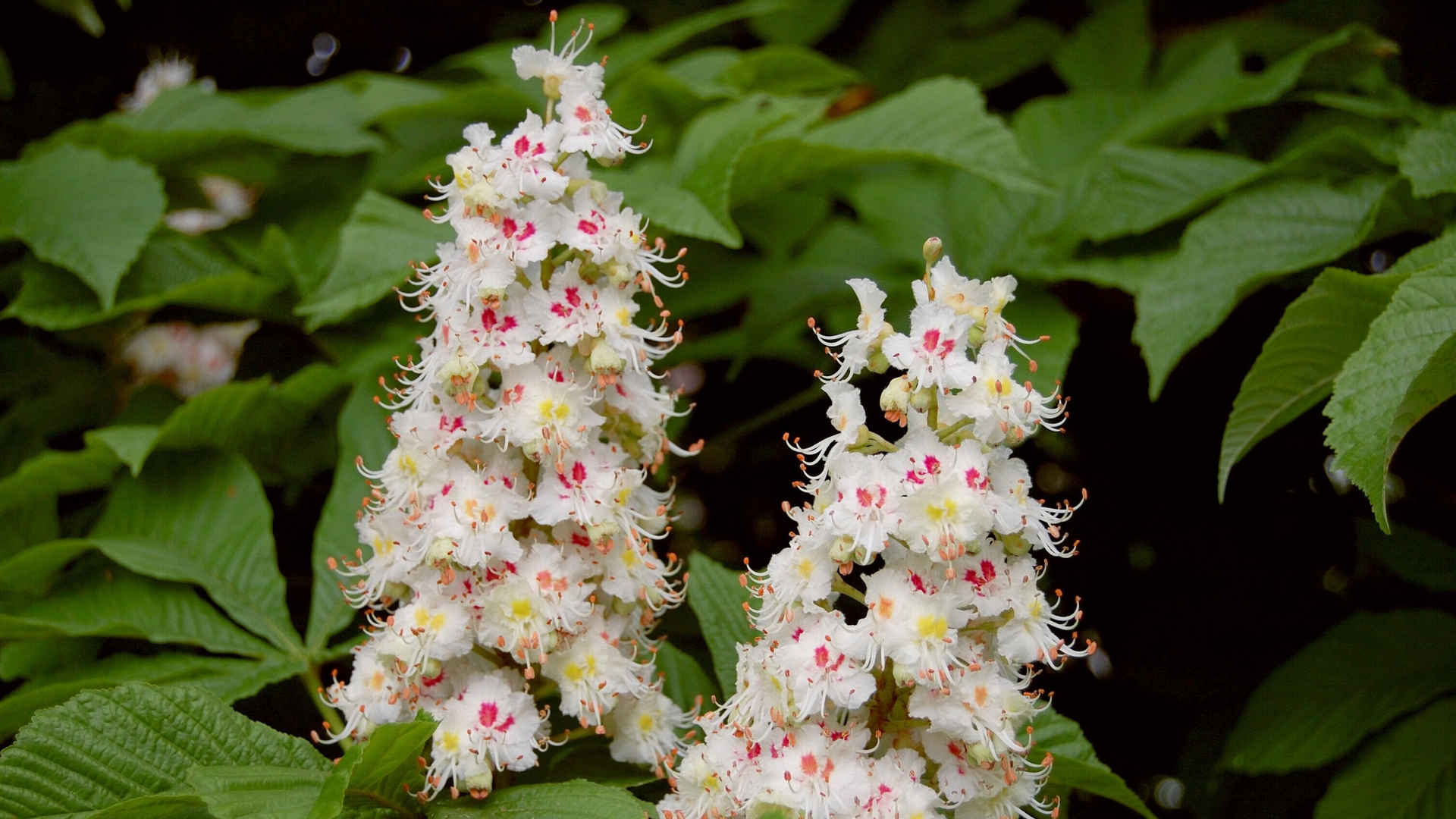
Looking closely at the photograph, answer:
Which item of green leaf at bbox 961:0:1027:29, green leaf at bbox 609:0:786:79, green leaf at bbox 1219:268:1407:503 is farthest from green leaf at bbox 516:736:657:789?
green leaf at bbox 961:0:1027:29

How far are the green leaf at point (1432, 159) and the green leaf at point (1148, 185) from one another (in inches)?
9.6

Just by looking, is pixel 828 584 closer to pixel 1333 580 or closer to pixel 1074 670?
pixel 1074 670

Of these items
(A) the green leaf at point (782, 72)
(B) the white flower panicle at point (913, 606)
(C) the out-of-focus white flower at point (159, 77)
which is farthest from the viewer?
(C) the out-of-focus white flower at point (159, 77)

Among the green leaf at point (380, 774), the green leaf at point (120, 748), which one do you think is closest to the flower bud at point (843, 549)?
the green leaf at point (380, 774)

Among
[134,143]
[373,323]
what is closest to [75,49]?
[134,143]

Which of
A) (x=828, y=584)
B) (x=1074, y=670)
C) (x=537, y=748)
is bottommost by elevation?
(x=1074, y=670)

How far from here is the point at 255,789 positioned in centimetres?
124

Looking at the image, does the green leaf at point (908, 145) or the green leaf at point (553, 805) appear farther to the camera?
the green leaf at point (908, 145)

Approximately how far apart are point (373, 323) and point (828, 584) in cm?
143

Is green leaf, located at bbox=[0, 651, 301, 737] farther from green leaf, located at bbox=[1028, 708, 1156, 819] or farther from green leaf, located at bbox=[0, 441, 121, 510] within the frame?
green leaf, located at bbox=[1028, 708, 1156, 819]

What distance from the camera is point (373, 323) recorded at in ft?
7.61

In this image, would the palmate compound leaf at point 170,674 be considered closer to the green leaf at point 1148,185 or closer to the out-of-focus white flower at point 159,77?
the green leaf at point 1148,185

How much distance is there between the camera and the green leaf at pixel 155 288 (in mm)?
2092

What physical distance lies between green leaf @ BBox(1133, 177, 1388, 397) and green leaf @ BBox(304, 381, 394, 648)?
3.84 ft
